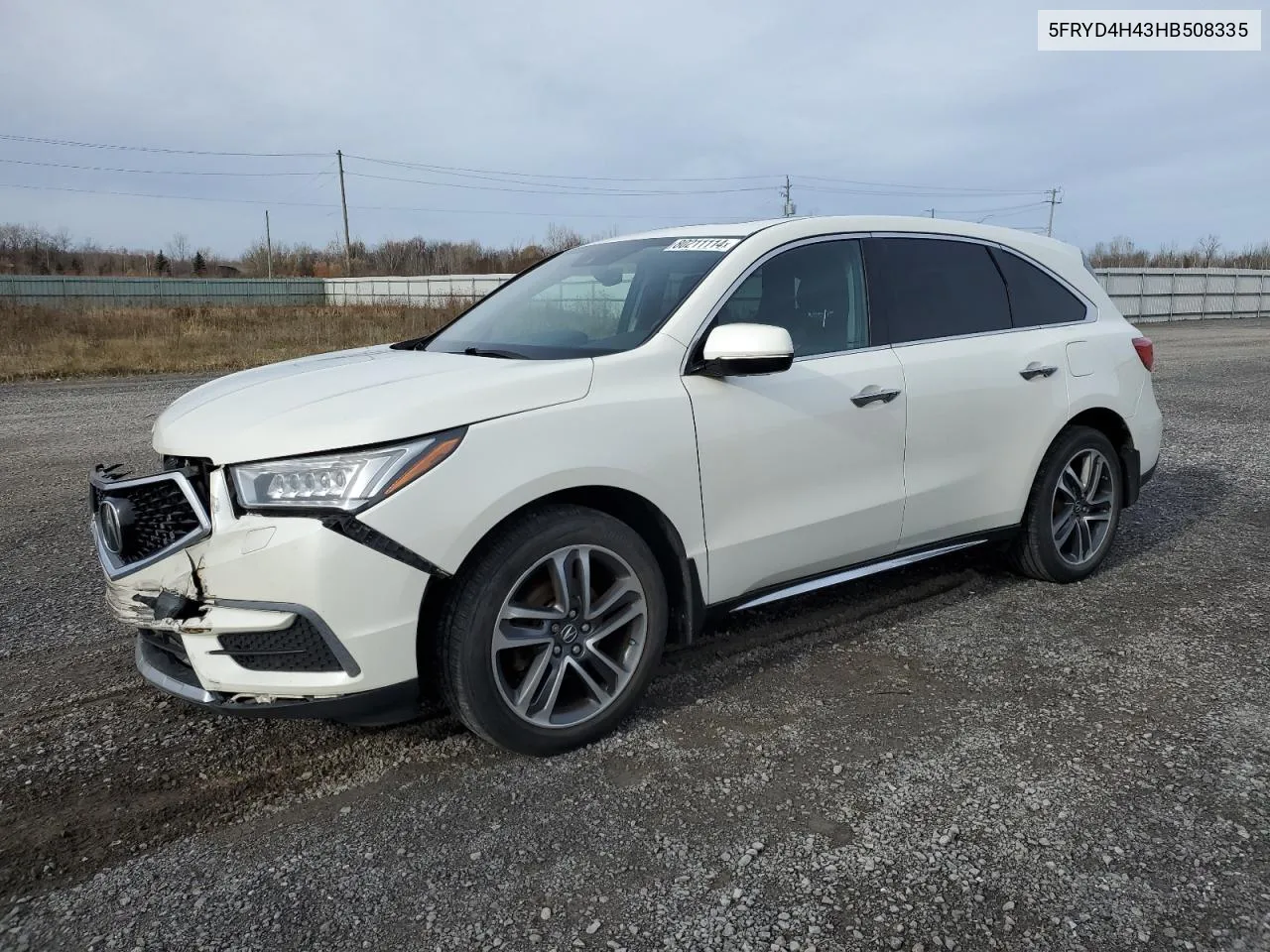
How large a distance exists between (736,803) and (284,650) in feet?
4.57

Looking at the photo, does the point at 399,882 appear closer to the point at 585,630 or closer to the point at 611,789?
the point at 611,789

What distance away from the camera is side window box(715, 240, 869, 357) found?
12.0 ft

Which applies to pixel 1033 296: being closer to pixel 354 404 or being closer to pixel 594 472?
pixel 594 472

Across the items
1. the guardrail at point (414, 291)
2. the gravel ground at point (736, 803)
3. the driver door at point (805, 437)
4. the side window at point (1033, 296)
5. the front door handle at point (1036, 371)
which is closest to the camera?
the gravel ground at point (736, 803)

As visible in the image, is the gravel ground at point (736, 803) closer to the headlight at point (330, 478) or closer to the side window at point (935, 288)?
the headlight at point (330, 478)

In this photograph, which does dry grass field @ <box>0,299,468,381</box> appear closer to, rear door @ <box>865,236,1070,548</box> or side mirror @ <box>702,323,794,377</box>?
rear door @ <box>865,236,1070,548</box>

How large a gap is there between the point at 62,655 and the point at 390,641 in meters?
2.13

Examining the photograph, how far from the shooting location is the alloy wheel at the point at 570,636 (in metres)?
3.01

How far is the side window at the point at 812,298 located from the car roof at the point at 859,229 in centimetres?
8

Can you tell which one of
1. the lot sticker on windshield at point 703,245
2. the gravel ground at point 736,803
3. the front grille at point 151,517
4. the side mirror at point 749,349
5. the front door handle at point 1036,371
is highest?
the lot sticker on windshield at point 703,245

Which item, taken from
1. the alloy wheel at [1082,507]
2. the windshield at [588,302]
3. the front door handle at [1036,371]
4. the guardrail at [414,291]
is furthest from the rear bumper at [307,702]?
the guardrail at [414,291]

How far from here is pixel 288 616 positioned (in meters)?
2.65

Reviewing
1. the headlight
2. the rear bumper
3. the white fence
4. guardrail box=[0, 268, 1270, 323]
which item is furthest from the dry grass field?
the white fence

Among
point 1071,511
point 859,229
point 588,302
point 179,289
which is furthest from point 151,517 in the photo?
point 179,289
